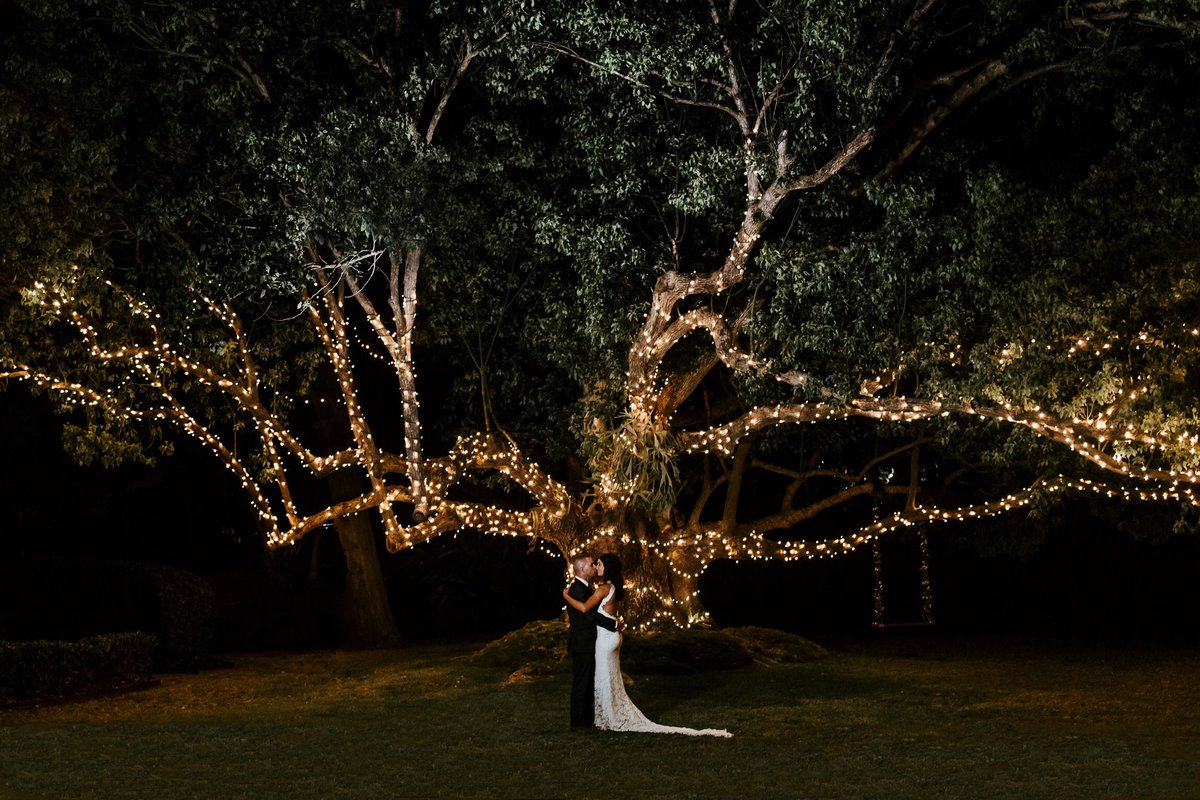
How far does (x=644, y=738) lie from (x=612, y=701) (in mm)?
521

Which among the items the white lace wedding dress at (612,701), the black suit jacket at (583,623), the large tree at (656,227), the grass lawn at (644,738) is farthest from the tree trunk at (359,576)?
the white lace wedding dress at (612,701)

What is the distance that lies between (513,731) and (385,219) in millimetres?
6329

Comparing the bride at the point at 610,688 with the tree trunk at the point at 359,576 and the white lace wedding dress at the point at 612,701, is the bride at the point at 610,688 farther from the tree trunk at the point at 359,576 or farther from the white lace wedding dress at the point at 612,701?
the tree trunk at the point at 359,576

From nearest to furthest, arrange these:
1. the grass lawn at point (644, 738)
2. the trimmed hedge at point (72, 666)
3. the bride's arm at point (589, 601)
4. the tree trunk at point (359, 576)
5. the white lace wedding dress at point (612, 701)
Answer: the grass lawn at point (644, 738) < the white lace wedding dress at point (612, 701) < the bride's arm at point (589, 601) < the trimmed hedge at point (72, 666) < the tree trunk at point (359, 576)

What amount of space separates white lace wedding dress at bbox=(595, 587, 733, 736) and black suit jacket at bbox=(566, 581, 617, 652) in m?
0.08

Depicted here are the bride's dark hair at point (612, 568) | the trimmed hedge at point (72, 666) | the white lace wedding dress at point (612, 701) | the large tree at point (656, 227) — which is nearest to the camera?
A: the white lace wedding dress at point (612, 701)

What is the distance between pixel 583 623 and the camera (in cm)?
1219

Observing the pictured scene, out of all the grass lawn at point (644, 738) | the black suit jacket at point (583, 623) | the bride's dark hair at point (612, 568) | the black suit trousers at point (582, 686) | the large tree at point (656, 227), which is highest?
the large tree at point (656, 227)

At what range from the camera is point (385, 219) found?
15.9 meters

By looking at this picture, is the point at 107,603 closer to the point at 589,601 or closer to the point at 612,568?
the point at 612,568

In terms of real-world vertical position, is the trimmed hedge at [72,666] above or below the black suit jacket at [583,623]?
below

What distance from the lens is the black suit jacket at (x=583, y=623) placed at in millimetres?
12141

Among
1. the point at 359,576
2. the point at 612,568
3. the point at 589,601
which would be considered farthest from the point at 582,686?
the point at 359,576

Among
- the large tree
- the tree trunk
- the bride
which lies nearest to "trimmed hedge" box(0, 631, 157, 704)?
the large tree
